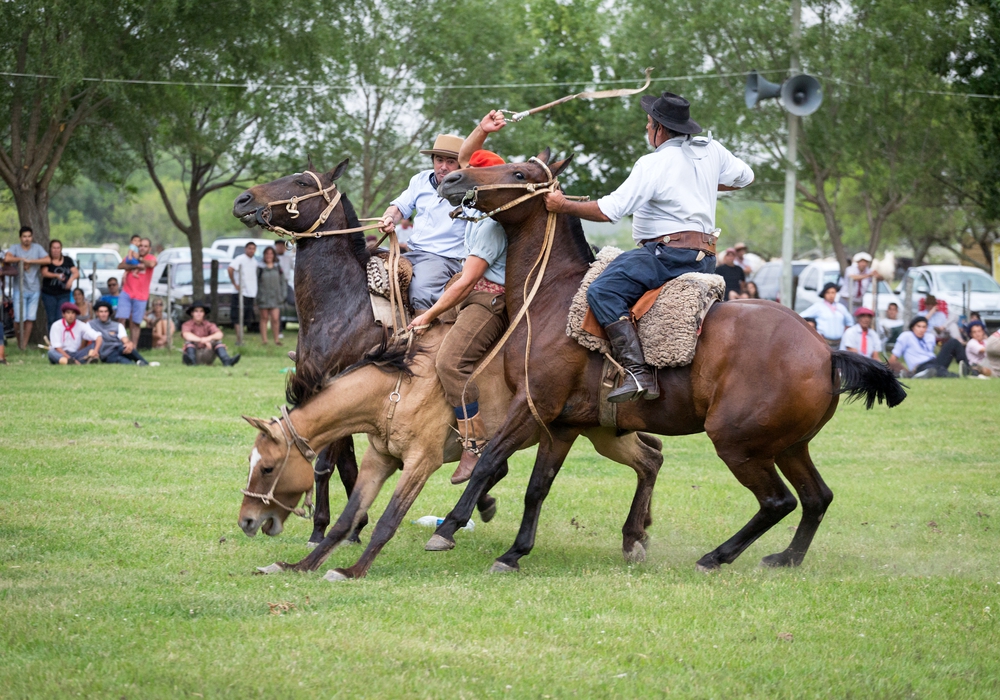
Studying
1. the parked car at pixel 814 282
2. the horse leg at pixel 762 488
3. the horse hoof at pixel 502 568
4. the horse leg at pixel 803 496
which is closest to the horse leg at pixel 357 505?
the horse hoof at pixel 502 568

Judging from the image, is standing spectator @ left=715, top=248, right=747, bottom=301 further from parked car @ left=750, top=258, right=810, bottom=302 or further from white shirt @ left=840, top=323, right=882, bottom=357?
parked car @ left=750, top=258, right=810, bottom=302

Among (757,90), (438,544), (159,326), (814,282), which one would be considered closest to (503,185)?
(438,544)

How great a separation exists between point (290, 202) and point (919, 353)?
15747 mm

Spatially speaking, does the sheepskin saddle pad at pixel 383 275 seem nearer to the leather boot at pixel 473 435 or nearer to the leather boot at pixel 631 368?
the leather boot at pixel 473 435

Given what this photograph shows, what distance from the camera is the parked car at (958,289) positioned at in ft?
89.0

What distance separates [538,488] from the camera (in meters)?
7.11

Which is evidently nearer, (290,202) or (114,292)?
(290,202)

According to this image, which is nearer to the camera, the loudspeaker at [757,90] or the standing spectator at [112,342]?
the standing spectator at [112,342]

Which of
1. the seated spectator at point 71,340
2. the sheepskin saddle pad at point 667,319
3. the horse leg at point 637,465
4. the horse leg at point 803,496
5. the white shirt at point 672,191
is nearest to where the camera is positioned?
the sheepskin saddle pad at point 667,319

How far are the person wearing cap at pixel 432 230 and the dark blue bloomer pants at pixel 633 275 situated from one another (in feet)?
4.71

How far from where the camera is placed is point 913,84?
94.3ft

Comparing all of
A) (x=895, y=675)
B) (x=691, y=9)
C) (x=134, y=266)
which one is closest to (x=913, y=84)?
(x=691, y=9)

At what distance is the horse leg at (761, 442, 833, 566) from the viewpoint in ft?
23.6

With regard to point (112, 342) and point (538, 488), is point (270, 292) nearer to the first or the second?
point (112, 342)
